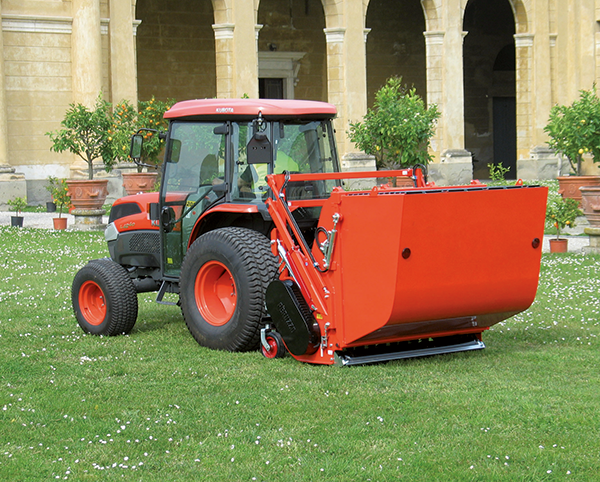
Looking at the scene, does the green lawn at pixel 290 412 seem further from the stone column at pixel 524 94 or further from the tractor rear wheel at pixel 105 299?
the stone column at pixel 524 94

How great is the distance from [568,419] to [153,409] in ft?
7.69

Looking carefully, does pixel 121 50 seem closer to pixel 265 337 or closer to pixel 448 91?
pixel 448 91

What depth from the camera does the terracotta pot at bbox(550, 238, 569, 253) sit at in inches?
536

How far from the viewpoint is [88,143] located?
18.5 meters

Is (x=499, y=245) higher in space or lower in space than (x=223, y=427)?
higher

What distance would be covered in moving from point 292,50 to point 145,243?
22.6 meters

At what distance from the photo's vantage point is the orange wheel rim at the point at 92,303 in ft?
25.4

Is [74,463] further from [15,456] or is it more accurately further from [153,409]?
[153,409]

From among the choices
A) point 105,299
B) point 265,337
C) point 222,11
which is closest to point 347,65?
point 222,11

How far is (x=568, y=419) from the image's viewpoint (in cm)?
487

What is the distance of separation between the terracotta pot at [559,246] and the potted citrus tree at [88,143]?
28.8 feet

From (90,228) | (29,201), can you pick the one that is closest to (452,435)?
(90,228)

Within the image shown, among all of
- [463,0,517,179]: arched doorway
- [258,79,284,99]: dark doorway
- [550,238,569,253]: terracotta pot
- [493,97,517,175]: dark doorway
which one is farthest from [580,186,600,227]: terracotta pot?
[493,97,517,175]: dark doorway

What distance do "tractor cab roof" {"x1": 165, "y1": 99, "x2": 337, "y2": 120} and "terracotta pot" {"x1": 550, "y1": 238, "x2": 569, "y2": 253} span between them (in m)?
7.34
